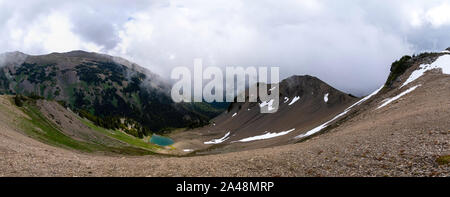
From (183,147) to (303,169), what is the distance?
13365 centimetres

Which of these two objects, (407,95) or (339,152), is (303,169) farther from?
(407,95)

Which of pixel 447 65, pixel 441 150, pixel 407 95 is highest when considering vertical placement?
pixel 447 65

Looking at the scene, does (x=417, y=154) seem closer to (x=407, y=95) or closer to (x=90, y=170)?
(x=90, y=170)

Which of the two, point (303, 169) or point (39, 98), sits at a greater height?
point (39, 98)

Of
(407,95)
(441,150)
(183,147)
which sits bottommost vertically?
(183,147)

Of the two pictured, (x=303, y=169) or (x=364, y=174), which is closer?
(x=364, y=174)

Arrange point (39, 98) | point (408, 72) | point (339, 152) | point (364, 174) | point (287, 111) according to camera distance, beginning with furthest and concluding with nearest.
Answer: point (287, 111)
point (39, 98)
point (408, 72)
point (339, 152)
point (364, 174)

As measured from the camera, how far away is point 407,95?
53.5 meters

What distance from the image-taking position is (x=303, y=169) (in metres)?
21.0
